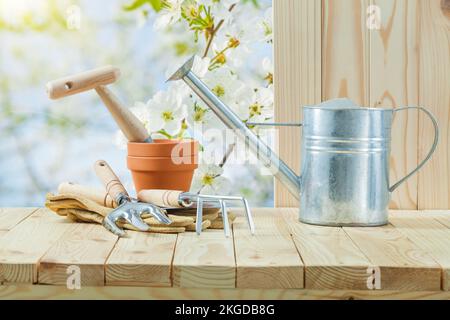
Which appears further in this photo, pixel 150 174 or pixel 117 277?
pixel 150 174

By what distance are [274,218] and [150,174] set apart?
29cm

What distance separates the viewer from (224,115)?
5.64 feet

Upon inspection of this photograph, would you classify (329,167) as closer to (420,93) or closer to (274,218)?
(274,218)

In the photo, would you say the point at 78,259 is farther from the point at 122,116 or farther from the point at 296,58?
the point at 296,58

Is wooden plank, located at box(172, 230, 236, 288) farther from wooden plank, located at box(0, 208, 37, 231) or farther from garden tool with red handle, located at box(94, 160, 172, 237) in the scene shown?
wooden plank, located at box(0, 208, 37, 231)

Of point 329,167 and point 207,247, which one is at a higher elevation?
point 329,167

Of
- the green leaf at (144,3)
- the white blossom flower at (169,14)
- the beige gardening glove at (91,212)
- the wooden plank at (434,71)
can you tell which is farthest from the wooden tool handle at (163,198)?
the green leaf at (144,3)

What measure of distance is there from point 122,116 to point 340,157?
0.48 meters

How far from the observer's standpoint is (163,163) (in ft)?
5.96

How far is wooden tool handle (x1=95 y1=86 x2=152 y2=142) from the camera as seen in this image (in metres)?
1.80

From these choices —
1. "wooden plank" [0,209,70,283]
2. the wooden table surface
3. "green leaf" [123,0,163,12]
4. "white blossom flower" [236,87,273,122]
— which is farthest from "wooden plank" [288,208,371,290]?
"green leaf" [123,0,163,12]

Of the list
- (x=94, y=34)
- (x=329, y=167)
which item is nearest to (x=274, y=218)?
(x=329, y=167)

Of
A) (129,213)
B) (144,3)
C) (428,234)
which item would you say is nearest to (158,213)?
(129,213)
